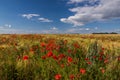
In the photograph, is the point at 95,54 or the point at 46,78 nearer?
the point at 46,78

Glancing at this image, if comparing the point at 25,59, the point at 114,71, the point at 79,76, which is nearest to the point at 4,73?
the point at 25,59

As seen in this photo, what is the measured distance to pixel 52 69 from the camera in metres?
6.06

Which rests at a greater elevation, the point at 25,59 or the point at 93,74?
the point at 25,59

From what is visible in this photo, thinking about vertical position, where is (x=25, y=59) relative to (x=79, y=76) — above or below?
above

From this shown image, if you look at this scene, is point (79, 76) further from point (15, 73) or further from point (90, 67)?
point (15, 73)

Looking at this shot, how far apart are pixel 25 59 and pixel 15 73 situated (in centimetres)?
46

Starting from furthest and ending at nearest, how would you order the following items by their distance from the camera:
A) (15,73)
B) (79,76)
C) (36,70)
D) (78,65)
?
1. (78,65)
2. (36,70)
3. (15,73)
4. (79,76)

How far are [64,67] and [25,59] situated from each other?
1.00 m

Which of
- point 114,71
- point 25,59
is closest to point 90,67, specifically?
point 114,71

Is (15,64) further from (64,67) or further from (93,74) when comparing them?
(93,74)

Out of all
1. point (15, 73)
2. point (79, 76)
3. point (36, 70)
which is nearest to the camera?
point (79, 76)

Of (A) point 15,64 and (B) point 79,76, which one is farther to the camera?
(A) point 15,64

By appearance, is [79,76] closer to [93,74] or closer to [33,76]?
[93,74]

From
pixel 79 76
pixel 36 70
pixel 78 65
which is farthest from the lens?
pixel 78 65
